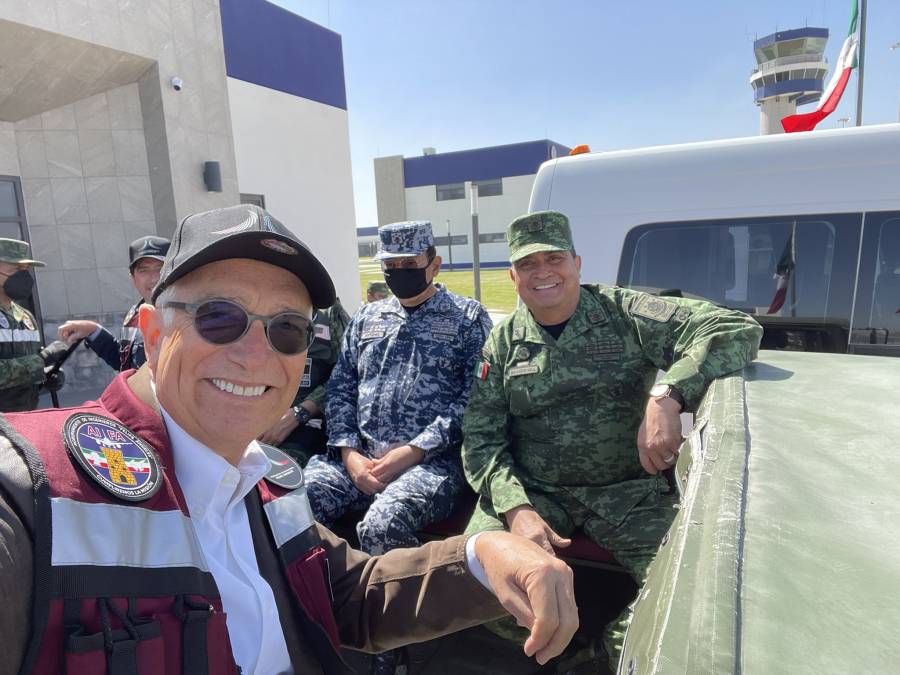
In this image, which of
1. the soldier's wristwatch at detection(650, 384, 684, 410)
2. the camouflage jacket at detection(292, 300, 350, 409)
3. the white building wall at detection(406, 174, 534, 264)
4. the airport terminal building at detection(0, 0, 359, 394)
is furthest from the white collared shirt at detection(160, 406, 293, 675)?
the white building wall at detection(406, 174, 534, 264)

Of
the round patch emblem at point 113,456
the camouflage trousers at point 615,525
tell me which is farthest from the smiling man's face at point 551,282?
the round patch emblem at point 113,456

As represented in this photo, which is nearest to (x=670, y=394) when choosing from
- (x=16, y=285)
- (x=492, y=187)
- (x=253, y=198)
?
(x=16, y=285)

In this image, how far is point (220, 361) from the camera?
41.8 inches

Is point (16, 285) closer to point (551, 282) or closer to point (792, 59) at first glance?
point (551, 282)

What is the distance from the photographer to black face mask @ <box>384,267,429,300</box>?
2818 millimetres

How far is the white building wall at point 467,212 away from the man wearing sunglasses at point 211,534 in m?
34.2

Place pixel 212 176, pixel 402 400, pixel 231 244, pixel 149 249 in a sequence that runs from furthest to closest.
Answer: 1. pixel 212 176
2. pixel 149 249
3. pixel 402 400
4. pixel 231 244

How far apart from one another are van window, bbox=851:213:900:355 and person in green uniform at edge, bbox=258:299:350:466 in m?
2.31

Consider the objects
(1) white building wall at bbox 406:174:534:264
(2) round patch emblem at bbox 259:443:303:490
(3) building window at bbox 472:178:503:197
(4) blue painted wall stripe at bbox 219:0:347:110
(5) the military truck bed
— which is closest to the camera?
(5) the military truck bed

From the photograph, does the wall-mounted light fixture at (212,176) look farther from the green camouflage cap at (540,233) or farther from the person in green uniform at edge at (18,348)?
the green camouflage cap at (540,233)

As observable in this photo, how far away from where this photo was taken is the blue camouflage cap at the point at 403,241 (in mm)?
2805

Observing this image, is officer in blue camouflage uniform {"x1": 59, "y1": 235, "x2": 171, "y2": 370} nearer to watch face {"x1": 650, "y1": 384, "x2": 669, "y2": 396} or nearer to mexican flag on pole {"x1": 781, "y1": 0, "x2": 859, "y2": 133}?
watch face {"x1": 650, "y1": 384, "x2": 669, "y2": 396}

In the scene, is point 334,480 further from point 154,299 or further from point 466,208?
point 466,208

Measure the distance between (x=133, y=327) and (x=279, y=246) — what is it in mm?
2981
